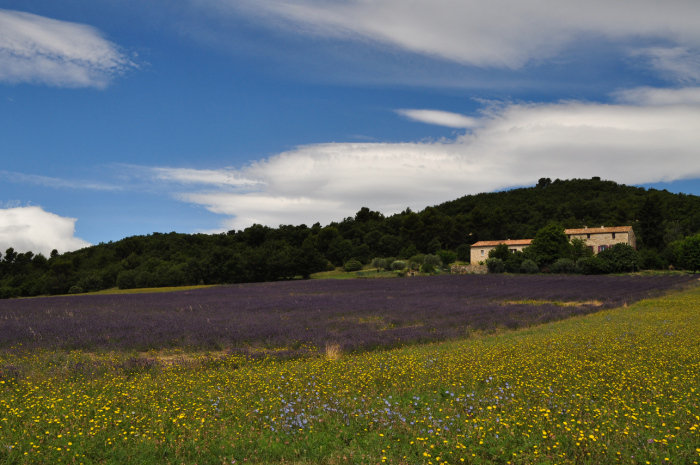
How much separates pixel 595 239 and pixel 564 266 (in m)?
15.6

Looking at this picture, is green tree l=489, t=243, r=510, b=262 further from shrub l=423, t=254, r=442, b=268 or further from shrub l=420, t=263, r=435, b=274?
shrub l=420, t=263, r=435, b=274

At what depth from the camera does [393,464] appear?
15.2 feet

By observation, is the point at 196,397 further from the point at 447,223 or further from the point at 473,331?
the point at 447,223

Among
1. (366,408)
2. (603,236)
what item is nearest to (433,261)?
(603,236)

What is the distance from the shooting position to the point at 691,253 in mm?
57562

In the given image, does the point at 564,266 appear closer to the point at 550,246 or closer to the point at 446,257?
the point at 550,246

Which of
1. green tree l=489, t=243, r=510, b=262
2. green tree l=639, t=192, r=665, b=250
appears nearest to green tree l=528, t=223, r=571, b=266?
green tree l=489, t=243, r=510, b=262

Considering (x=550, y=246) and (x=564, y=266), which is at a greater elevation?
(x=550, y=246)

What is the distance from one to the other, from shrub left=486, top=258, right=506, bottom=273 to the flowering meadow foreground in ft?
179

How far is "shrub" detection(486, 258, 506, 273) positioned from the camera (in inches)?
2482

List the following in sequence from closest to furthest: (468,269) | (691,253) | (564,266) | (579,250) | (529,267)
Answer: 1. (691,253)
2. (564,266)
3. (529,267)
4. (468,269)
5. (579,250)

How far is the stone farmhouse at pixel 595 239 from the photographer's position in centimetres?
6838

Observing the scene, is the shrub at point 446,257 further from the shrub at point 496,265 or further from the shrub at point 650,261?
the shrub at point 650,261

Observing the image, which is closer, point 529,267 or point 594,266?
point 594,266
